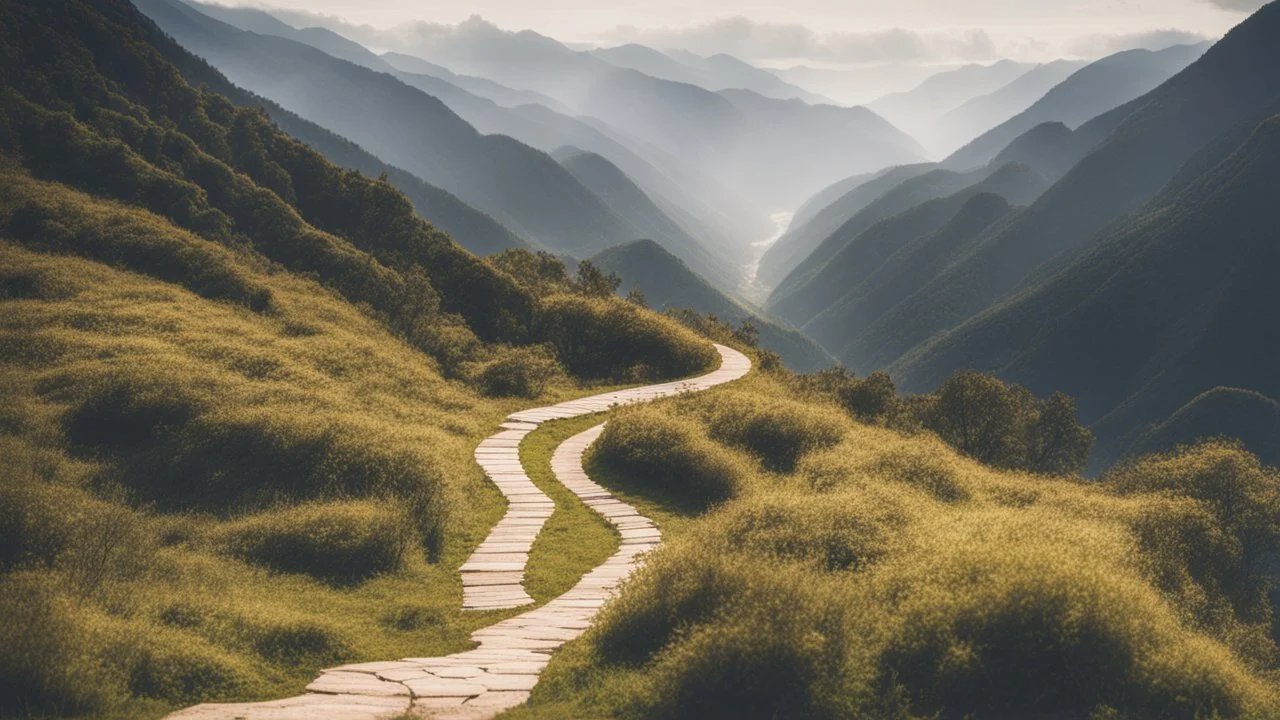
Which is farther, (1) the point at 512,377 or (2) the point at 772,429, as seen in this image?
(1) the point at 512,377

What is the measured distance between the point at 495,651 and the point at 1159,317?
163m

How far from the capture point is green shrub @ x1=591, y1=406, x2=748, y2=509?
59.0 feet

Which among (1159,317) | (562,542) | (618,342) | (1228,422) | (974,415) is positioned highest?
(1159,317)

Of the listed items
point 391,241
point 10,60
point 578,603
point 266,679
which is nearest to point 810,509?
point 578,603

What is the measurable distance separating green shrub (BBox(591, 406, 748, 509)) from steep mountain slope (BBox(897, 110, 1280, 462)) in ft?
409

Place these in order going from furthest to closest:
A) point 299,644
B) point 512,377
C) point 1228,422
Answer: point 1228,422 → point 512,377 → point 299,644

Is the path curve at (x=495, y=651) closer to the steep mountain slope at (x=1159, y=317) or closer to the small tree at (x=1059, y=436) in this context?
the small tree at (x=1059, y=436)

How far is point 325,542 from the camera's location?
12.9 m

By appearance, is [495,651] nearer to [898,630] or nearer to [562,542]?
[898,630]

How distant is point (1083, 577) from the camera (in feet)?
28.1

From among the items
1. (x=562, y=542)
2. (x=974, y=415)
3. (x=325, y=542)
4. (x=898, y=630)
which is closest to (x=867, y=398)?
(x=974, y=415)

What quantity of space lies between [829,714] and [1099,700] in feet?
7.97

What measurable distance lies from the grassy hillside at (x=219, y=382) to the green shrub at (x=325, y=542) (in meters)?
0.05

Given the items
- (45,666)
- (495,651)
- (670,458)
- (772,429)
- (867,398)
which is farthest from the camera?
(867,398)
